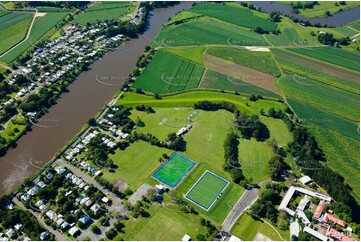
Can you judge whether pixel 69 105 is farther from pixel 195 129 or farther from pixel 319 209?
pixel 319 209

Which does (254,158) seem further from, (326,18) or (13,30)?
(13,30)

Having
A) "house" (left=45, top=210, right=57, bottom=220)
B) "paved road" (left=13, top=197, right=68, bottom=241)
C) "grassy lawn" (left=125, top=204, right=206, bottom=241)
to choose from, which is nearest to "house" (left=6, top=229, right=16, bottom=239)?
"paved road" (left=13, top=197, right=68, bottom=241)

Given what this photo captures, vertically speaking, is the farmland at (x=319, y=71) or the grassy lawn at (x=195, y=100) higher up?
the farmland at (x=319, y=71)

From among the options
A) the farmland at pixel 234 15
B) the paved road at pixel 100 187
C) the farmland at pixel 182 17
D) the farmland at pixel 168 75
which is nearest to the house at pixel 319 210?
the paved road at pixel 100 187

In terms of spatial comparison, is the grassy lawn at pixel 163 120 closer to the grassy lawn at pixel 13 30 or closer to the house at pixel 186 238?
the house at pixel 186 238

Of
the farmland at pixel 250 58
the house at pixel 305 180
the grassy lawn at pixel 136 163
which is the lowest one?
the grassy lawn at pixel 136 163

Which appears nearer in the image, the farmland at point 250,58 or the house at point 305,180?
the house at point 305,180

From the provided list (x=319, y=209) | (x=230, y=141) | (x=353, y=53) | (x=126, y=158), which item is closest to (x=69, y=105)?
(x=126, y=158)
